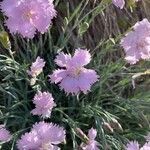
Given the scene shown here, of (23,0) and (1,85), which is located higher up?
(23,0)

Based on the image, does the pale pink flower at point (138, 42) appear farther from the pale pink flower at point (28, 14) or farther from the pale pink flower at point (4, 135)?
the pale pink flower at point (4, 135)

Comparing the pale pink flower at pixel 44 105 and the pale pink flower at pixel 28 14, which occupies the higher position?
the pale pink flower at pixel 28 14

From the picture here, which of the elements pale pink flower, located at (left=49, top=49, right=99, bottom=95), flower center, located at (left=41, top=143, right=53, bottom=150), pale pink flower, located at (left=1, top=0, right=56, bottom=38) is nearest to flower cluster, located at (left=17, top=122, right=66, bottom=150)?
flower center, located at (left=41, top=143, right=53, bottom=150)

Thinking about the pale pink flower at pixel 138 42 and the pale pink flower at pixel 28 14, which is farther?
the pale pink flower at pixel 138 42

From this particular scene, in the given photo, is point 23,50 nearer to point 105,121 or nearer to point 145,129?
point 105,121

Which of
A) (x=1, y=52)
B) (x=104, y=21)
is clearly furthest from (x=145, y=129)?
(x=1, y=52)

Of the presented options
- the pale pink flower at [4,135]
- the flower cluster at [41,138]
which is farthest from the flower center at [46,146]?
the pale pink flower at [4,135]
